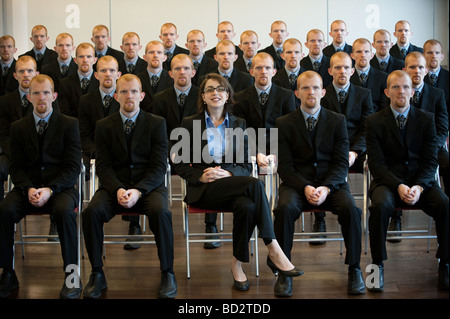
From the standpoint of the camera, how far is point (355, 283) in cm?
419

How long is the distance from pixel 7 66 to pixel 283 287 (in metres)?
4.25

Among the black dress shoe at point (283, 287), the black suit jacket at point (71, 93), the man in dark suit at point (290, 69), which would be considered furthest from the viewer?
the man in dark suit at point (290, 69)

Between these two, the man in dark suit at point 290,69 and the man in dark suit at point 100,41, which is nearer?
the man in dark suit at point 290,69

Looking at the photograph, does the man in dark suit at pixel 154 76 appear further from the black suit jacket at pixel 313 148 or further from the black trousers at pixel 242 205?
the black trousers at pixel 242 205

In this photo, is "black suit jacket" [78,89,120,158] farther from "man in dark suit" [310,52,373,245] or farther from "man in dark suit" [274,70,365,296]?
"man in dark suit" [310,52,373,245]

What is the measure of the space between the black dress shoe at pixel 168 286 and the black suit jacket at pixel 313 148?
42.7 inches

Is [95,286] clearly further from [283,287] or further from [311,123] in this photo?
[311,123]

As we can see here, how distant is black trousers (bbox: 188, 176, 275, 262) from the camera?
14.0 feet

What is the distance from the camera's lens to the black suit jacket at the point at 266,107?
5.62m

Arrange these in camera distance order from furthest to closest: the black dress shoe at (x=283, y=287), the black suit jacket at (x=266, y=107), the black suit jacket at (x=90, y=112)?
the black suit jacket at (x=90, y=112) → the black suit jacket at (x=266, y=107) → the black dress shoe at (x=283, y=287)

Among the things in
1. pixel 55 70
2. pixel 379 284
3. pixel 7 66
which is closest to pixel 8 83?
pixel 7 66

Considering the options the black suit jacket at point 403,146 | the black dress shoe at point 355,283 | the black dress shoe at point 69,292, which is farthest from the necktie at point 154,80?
the black dress shoe at point 355,283

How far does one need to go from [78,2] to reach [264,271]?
21.3 feet
